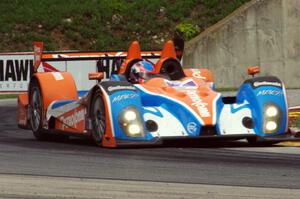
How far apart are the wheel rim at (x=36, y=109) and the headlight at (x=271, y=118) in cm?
412

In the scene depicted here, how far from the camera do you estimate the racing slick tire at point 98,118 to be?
505 inches

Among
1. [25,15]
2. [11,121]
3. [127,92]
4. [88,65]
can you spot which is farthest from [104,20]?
[127,92]

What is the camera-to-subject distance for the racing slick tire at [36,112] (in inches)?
601

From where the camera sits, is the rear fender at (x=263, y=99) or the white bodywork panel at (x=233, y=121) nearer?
the white bodywork panel at (x=233, y=121)

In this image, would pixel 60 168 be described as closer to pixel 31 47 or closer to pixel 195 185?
pixel 195 185

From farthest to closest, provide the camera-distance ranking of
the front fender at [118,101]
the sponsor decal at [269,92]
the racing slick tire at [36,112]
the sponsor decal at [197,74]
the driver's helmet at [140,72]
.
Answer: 1. the racing slick tire at [36,112]
2. the sponsor decal at [197,74]
3. the driver's helmet at [140,72]
4. the sponsor decal at [269,92]
5. the front fender at [118,101]

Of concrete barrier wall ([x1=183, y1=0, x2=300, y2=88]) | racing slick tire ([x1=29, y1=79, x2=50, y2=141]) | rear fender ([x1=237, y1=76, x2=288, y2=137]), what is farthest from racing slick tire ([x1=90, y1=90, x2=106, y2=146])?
concrete barrier wall ([x1=183, y1=0, x2=300, y2=88])

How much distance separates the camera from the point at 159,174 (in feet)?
31.4

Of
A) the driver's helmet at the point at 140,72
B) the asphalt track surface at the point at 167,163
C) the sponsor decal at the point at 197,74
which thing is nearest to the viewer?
the asphalt track surface at the point at 167,163

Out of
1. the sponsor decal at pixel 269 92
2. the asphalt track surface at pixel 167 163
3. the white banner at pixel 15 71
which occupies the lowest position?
the asphalt track surface at pixel 167 163

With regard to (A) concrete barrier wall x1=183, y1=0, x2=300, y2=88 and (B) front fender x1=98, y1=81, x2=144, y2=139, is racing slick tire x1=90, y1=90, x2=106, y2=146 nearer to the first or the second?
(B) front fender x1=98, y1=81, x2=144, y2=139

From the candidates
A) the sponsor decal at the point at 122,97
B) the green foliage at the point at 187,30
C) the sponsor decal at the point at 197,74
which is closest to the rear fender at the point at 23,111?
the sponsor decal at the point at 197,74

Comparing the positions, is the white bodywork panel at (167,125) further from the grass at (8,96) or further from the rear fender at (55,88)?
the grass at (8,96)

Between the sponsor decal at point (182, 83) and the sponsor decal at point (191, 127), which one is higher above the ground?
the sponsor decal at point (182, 83)
